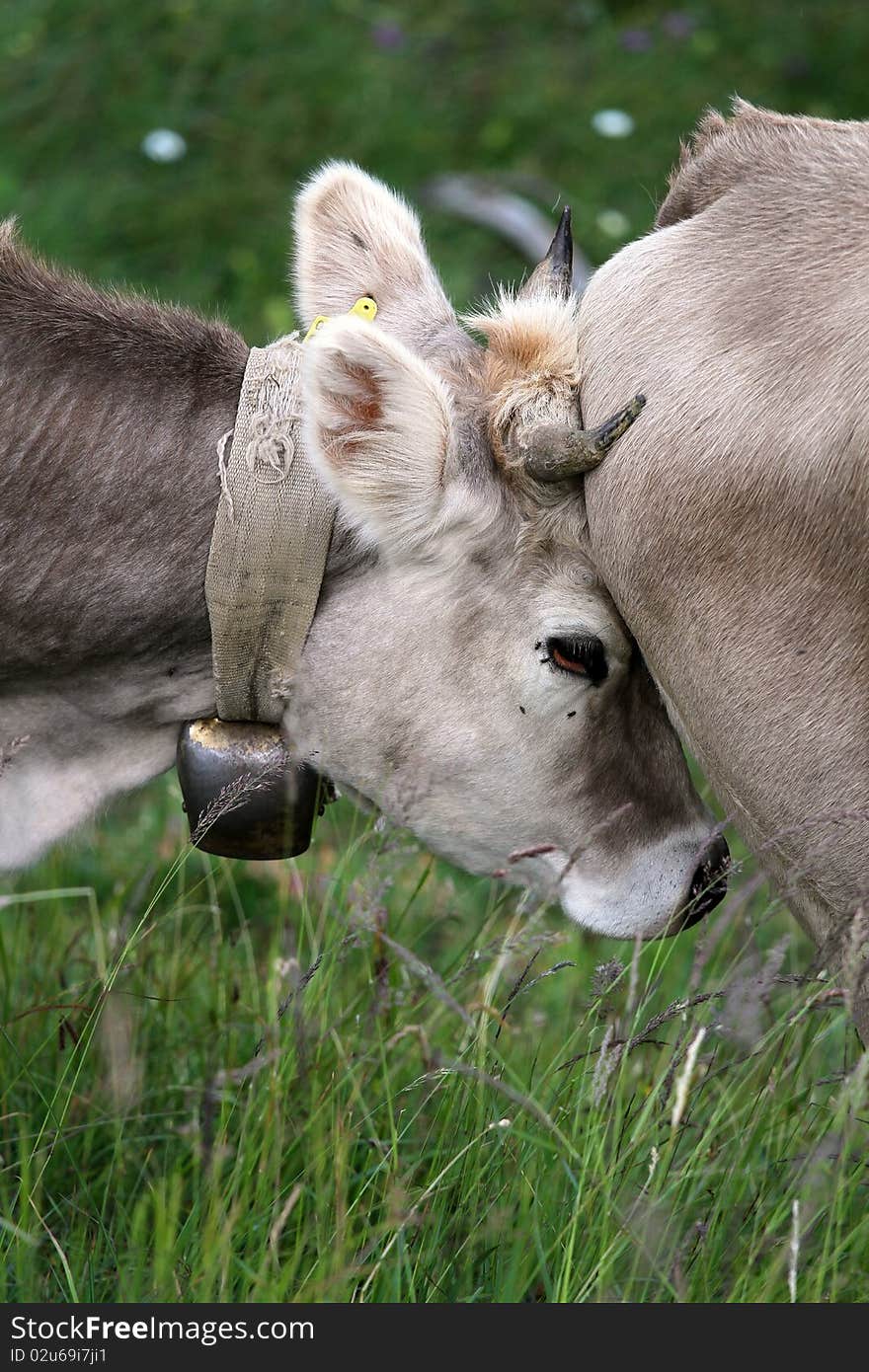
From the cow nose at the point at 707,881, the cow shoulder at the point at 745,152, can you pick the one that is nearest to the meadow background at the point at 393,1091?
the cow nose at the point at 707,881

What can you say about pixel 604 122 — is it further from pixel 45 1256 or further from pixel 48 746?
pixel 45 1256

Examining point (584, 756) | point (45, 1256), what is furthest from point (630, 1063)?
point (45, 1256)

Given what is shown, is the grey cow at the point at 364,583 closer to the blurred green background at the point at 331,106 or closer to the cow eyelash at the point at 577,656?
the cow eyelash at the point at 577,656

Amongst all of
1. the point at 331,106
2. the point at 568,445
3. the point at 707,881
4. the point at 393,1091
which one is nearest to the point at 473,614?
the point at 568,445

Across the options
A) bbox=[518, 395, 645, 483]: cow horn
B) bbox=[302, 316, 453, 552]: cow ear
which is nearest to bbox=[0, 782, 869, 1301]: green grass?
bbox=[302, 316, 453, 552]: cow ear

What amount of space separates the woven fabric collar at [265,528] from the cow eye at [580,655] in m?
0.46

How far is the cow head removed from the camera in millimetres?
2814

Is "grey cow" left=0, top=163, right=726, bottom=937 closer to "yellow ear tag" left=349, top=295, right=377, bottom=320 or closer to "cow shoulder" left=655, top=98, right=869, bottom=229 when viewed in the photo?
"yellow ear tag" left=349, top=295, right=377, bottom=320

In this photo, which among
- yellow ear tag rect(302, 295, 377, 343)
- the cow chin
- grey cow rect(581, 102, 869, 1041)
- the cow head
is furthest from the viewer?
the cow chin

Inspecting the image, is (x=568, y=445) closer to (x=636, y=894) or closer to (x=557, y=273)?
(x=557, y=273)

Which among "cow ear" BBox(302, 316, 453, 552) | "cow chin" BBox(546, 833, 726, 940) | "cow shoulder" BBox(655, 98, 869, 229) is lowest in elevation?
"cow chin" BBox(546, 833, 726, 940)

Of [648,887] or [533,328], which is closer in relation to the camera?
[533,328]

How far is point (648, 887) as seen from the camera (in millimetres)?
3195

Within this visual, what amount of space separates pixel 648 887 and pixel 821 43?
260 inches
